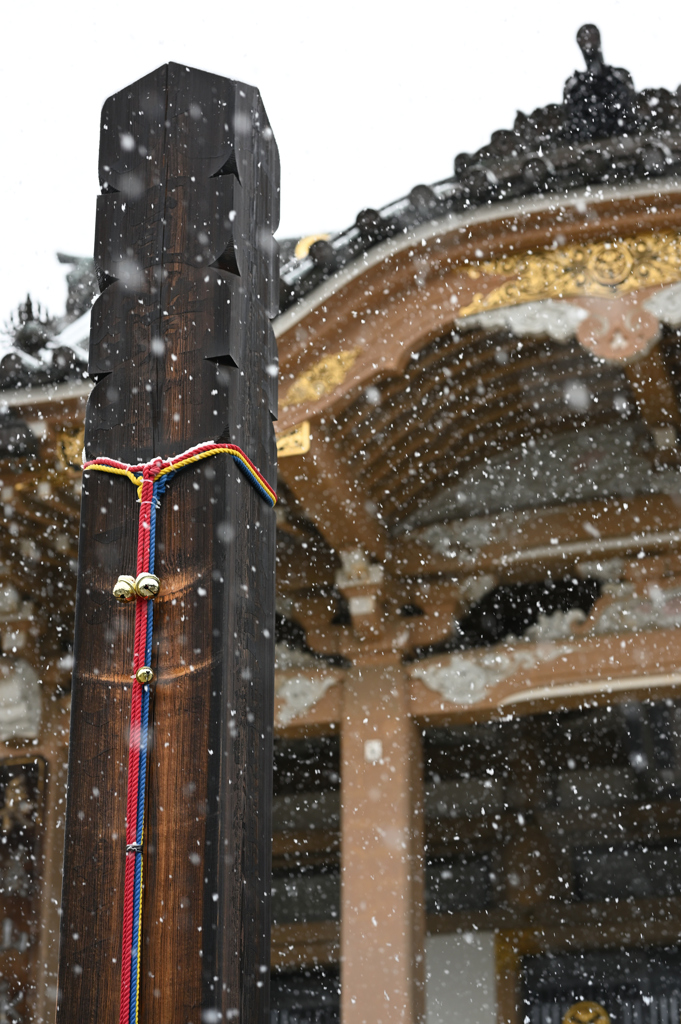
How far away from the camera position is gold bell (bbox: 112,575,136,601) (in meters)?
1.13

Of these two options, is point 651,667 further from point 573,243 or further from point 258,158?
point 258,158

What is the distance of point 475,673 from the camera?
497cm

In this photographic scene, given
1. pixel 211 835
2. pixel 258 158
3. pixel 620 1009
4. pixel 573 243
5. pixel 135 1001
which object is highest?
pixel 573 243

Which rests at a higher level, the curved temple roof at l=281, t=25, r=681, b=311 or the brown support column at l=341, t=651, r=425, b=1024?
the curved temple roof at l=281, t=25, r=681, b=311

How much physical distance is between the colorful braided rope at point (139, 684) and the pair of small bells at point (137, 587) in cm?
1

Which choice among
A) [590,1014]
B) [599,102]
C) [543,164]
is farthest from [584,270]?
[590,1014]

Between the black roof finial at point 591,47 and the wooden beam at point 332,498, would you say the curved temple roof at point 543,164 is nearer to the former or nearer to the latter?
the black roof finial at point 591,47

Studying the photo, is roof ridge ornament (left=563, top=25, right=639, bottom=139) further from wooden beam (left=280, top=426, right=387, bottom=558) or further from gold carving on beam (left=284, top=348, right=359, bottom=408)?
wooden beam (left=280, top=426, right=387, bottom=558)

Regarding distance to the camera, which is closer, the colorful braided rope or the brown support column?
the colorful braided rope

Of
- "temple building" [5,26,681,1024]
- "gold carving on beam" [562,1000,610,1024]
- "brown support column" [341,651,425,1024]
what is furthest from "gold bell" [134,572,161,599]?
"gold carving on beam" [562,1000,610,1024]

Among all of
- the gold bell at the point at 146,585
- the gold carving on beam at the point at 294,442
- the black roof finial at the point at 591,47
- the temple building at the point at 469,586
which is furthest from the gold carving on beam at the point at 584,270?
the gold bell at the point at 146,585

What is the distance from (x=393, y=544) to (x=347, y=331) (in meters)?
1.25

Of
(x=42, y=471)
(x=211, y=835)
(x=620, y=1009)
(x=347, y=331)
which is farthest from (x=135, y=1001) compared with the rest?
(x=620, y=1009)

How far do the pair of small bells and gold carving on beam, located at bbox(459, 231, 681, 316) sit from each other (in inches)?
120
